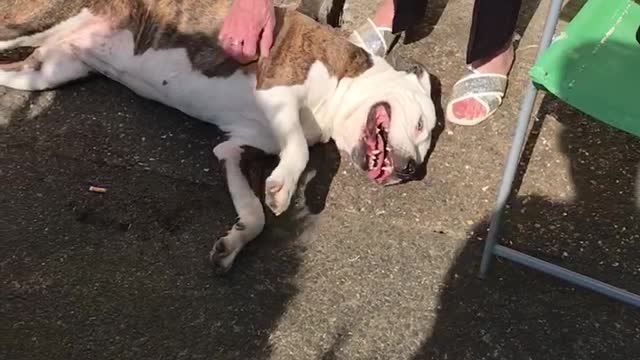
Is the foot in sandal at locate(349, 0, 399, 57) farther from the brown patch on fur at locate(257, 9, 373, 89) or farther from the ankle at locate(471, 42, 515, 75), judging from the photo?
the ankle at locate(471, 42, 515, 75)

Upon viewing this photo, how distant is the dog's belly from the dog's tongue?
0.41 meters

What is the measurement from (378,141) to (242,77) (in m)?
0.56

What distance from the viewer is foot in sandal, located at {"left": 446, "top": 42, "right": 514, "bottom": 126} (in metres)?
3.58

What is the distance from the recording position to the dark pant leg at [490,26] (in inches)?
136

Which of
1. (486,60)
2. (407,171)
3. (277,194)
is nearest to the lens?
(277,194)

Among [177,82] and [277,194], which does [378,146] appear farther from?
[177,82]

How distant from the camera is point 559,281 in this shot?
2947 millimetres

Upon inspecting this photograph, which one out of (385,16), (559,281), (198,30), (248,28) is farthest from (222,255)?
(385,16)

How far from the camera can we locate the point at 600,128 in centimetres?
356

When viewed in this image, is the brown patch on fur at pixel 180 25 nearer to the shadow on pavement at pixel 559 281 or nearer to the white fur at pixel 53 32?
the white fur at pixel 53 32

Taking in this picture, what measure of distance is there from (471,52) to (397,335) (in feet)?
4.42

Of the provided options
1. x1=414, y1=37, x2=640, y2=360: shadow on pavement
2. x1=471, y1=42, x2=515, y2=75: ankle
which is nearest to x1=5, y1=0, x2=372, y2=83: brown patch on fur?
x1=471, y1=42, x2=515, y2=75: ankle

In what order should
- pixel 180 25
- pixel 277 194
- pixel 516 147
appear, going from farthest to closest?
1. pixel 180 25
2. pixel 277 194
3. pixel 516 147

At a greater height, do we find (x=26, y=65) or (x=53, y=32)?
(x=53, y=32)
